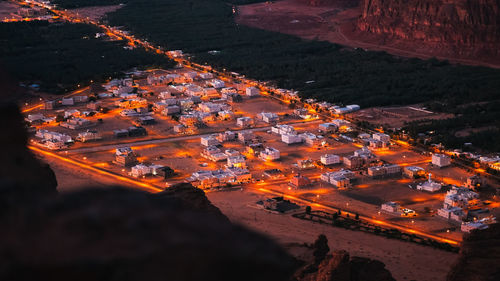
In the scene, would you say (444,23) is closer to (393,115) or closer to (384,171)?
(393,115)

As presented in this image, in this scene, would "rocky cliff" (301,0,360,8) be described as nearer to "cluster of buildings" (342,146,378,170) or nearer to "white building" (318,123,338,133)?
"white building" (318,123,338,133)

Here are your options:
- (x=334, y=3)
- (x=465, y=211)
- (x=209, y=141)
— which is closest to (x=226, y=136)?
(x=209, y=141)

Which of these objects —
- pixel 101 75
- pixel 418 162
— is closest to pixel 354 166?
pixel 418 162

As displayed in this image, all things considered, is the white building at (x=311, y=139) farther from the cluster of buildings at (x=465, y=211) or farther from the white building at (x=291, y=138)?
the cluster of buildings at (x=465, y=211)

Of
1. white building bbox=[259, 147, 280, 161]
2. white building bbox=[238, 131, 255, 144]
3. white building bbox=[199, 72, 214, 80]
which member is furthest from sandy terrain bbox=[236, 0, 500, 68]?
white building bbox=[259, 147, 280, 161]

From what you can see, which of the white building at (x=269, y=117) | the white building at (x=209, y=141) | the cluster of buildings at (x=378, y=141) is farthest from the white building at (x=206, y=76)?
the cluster of buildings at (x=378, y=141)

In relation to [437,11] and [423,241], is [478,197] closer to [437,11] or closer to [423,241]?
[423,241]
